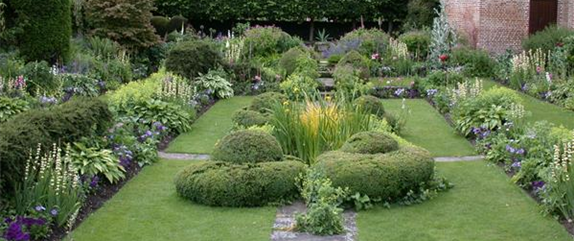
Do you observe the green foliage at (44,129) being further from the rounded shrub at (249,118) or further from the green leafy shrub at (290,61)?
the green leafy shrub at (290,61)

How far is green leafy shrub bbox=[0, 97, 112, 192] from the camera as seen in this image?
6.41 metres

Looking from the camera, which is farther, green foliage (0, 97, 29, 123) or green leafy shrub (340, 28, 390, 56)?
green leafy shrub (340, 28, 390, 56)

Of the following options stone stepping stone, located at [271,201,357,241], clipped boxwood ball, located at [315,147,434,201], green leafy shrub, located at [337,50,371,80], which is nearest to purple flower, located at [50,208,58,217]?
stone stepping stone, located at [271,201,357,241]

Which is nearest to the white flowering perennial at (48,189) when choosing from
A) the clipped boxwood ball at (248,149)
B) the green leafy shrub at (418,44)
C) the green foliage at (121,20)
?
the clipped boxwood ball at (248,149)

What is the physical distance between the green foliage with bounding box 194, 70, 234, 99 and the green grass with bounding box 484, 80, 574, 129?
584 cm

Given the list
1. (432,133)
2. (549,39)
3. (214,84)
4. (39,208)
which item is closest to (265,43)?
(214,84)

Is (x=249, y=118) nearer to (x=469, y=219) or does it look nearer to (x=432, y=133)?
(x=432, y=133)

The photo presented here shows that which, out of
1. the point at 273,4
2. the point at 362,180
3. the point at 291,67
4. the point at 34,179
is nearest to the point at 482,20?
the point at 291,67

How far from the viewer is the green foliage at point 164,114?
11.6 meters

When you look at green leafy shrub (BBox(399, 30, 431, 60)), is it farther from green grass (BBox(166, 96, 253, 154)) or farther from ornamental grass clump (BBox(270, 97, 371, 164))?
ornamental grass clump (BBox(270, 97, 371, 164))

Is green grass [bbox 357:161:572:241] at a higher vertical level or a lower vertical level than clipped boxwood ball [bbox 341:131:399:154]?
lower

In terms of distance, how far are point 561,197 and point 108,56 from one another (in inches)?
489

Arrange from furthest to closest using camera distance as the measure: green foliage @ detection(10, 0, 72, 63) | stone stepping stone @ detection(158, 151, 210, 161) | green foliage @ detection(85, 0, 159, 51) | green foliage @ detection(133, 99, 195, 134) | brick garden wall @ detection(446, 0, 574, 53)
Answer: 1. brick garden wall @ detection(446, 0, 574, 53)
2. green foliage @ detection(85, 0, 159, 51)
3. green foliage @ detection(10, 0, 72, 63)
4. green foliage @ detection(133, 99, 195, 134)
5. stone stepping stone @ detection(158, 151, 210, 161)

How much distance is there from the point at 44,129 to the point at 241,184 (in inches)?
74.9
